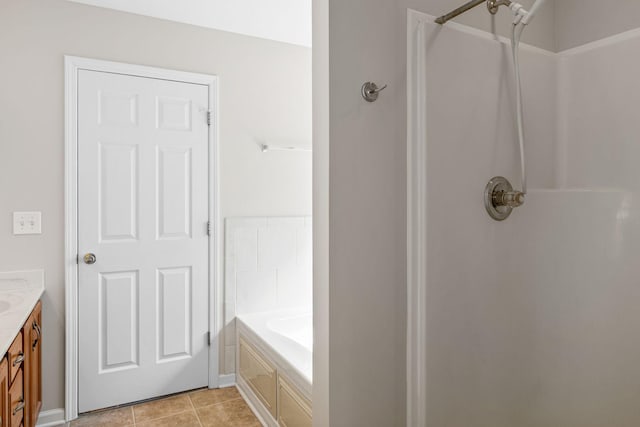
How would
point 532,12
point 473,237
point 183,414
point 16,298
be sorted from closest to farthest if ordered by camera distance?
point 532,12 → point 473,237 → point 16,298 → point 183,414

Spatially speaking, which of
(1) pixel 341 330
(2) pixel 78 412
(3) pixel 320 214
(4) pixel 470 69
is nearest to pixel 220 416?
(2) pixel 78 412

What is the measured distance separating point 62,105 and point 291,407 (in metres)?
2.11

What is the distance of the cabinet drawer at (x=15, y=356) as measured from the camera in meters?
1.48

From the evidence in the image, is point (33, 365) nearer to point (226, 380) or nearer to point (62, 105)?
point (226, 380)

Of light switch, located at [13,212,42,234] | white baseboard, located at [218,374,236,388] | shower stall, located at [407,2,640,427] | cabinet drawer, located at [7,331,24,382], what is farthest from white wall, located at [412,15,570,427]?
light switch, located at [13,212,42,234]

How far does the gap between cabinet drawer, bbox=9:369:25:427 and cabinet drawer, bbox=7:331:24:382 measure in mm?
41

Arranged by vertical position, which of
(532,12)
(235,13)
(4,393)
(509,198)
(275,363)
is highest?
(235,13)

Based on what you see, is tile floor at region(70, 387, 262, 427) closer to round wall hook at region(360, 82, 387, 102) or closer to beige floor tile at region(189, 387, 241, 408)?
beige floor tile at region(189, 387, 241, 408)

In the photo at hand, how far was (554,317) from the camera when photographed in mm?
1563

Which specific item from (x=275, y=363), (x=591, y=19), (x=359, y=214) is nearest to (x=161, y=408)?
(x=275, y=363)

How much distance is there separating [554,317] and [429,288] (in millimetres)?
669

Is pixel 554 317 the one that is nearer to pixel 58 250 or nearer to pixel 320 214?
pixel 320 214

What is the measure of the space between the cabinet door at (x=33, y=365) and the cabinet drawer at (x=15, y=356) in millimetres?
106

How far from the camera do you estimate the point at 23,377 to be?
174cm
